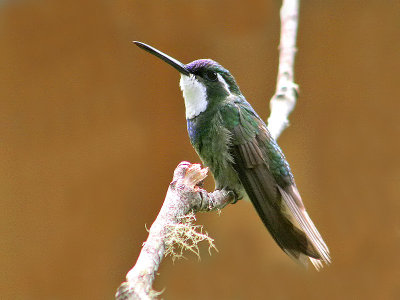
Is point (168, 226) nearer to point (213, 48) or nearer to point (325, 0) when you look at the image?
point (213, 48)

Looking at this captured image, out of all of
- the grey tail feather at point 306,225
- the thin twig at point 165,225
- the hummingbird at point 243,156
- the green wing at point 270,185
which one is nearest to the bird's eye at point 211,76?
the hummingbird at point 243,156

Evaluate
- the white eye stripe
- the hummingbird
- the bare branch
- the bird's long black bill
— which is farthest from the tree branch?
the bird's long black bill

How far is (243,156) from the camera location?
2.12m

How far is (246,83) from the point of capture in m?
3.55

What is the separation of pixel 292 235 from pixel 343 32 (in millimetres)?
1876

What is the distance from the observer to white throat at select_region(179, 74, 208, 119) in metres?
2.23

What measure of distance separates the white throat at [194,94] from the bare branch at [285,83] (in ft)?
1.04

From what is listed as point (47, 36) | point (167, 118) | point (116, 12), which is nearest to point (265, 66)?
point (167, 118)

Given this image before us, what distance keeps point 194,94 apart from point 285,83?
436mm

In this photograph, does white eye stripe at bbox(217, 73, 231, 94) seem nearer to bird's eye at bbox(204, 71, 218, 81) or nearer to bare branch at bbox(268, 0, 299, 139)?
bird's eye at bbox(204, 71, 218, 81)

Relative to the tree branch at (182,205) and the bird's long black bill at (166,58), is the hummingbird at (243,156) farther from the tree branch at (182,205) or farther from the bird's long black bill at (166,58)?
the tree branch at (182,205)

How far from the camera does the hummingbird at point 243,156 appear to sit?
80.3 inches

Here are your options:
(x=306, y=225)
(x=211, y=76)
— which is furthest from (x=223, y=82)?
(x=306, y=225)

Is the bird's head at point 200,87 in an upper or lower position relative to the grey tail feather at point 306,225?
upper
